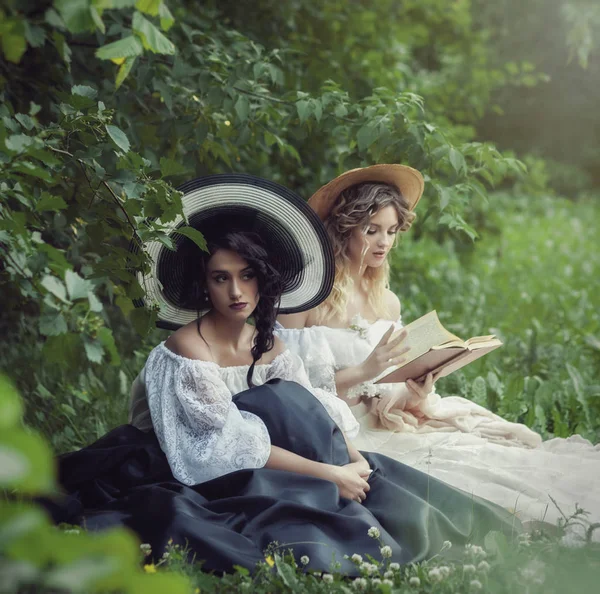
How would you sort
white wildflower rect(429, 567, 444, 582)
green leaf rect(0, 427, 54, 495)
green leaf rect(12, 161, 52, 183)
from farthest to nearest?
white wildflower rect(429, 567, 444, 582), green leaf rect(12, 161, 52, 183), green leaf rect(0, 427, 54, 495)

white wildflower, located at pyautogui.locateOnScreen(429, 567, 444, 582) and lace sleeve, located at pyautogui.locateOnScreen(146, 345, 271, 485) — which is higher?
lace sleeve, located at pyautogui.locateOnScreen(146, 345, 271, 485)

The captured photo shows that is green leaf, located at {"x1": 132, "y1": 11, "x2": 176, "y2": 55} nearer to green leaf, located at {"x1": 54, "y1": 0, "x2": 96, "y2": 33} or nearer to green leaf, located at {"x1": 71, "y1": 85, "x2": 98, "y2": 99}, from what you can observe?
green leaf, located at {"x1": 54, "y1": 0, "x2": 96, "y2": 33}

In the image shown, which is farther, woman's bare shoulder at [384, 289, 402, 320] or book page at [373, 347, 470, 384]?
woman's bare shoulder at [384, 289, 402, 320]

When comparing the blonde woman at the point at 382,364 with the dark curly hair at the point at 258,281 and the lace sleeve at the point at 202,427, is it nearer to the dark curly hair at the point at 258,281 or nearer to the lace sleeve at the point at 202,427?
the dark curly hair at the point at 258,281

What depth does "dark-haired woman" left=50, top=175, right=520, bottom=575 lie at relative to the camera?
8.98ft

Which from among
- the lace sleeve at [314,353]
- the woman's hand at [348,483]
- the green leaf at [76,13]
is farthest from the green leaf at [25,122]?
the woman's hand at [348,483]

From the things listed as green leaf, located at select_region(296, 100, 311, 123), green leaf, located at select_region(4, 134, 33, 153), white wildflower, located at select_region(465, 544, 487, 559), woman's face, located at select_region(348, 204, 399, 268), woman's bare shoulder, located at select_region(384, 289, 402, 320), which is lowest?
white wildflower, located at select_region(465, 544, 487, 559)

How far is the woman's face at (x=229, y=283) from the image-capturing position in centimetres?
305

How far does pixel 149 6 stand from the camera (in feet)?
5.57

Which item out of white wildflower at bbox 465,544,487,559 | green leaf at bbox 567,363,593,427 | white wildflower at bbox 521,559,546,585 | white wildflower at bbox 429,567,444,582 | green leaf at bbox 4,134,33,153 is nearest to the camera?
green leaf at bbox 4,134,33,153

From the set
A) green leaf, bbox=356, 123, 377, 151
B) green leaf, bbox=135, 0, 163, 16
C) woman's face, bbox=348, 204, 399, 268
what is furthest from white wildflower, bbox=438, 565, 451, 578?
green leaf, bbox=356, 123, 377, 151

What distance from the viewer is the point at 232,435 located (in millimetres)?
2900

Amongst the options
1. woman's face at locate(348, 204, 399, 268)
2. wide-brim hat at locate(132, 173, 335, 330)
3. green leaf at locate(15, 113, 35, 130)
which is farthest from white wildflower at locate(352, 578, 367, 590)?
green leaf at locate(15, 113, 35, 130)

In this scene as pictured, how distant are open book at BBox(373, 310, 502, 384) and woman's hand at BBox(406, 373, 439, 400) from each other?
0.17ft
